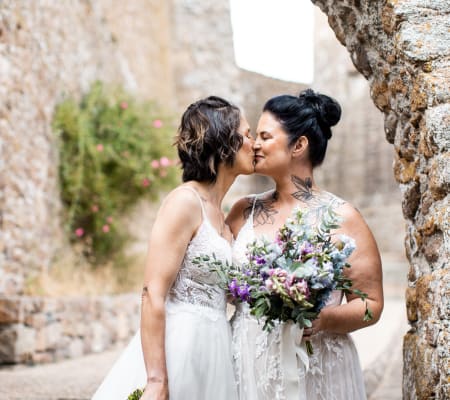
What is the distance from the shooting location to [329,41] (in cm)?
1898

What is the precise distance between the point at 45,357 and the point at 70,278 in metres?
1.46

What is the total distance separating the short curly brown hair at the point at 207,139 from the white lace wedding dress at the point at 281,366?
0.38 m

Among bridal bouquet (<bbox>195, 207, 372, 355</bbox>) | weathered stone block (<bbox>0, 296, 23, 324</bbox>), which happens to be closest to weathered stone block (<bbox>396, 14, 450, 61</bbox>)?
bridal bouquet (<bbox>195, 207, 372, 355</bbox>)

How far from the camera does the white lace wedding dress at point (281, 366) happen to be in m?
2.63

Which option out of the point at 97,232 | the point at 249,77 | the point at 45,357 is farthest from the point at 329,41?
the point at 45,357

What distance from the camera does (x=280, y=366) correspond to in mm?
2580

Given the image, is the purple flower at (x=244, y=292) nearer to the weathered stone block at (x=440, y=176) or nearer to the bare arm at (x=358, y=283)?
the bare arm at (x=358, y=283)

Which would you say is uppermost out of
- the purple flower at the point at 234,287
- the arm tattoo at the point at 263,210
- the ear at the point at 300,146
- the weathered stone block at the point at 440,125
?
the weathered stone block at the point at 440,125

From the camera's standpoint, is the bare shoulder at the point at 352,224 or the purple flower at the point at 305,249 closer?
the purple flower at the point at 305,249

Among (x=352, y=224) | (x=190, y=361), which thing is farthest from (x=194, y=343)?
(x=352, y=224)

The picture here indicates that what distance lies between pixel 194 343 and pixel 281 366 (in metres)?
0.35

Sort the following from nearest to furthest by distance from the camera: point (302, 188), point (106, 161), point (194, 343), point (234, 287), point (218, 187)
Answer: point (234, 287) < point (194, 343) < point (218, 187) < point (302, 188) < point (106, 161)

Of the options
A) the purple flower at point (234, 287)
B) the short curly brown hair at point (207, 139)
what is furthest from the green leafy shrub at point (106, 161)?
the purple flower at point (234, 287)

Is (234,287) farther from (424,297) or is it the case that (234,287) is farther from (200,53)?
(200,53)
